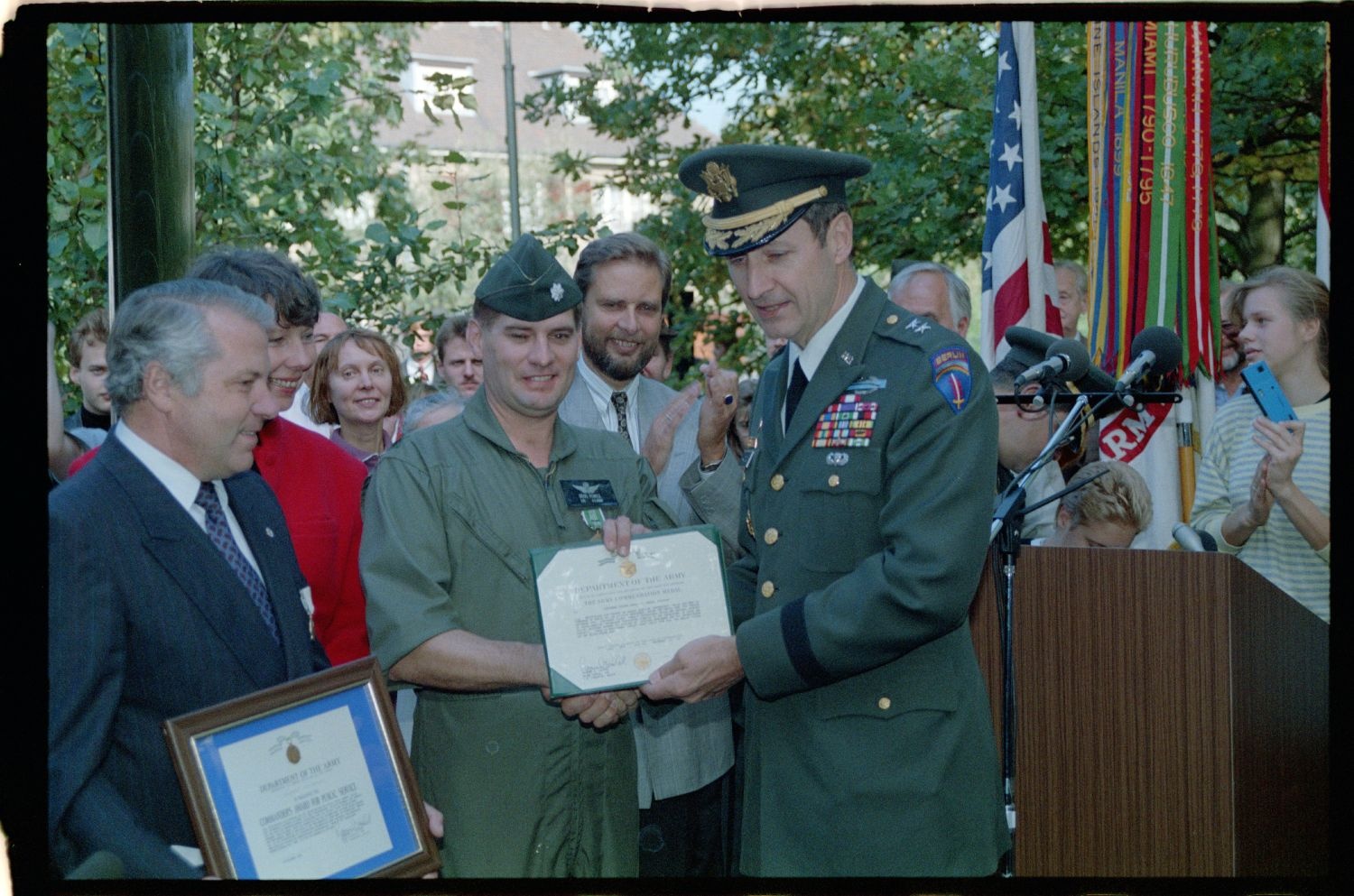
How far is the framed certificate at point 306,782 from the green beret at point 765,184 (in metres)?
1.36

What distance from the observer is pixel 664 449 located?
4.54m

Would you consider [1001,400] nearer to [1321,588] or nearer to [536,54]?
[1321,588]

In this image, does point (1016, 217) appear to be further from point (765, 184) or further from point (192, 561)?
point (192, 561)

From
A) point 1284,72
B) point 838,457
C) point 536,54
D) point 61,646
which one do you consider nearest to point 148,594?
point 61,646

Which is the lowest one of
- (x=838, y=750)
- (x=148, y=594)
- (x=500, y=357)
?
(x=838, y=750)

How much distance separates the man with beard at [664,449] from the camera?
3.92m

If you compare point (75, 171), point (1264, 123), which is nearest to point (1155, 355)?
point (75, 171)

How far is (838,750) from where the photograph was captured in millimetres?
3170

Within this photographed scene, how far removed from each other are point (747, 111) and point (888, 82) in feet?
4.57

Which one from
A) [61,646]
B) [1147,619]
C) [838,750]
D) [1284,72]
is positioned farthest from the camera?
[1284,72]

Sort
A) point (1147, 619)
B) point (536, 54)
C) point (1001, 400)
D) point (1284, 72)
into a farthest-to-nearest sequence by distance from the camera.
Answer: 1. point (536, 54)
2. point (1284, 72)
3. point (1001, 400)
4. point (1147, 619)

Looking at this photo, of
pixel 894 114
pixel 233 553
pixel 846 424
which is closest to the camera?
pixel 233 553

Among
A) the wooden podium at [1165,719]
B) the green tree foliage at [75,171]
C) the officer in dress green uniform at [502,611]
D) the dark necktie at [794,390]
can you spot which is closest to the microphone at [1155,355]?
the wooden podium at [1165,719]

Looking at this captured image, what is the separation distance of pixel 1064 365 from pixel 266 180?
652 cm
